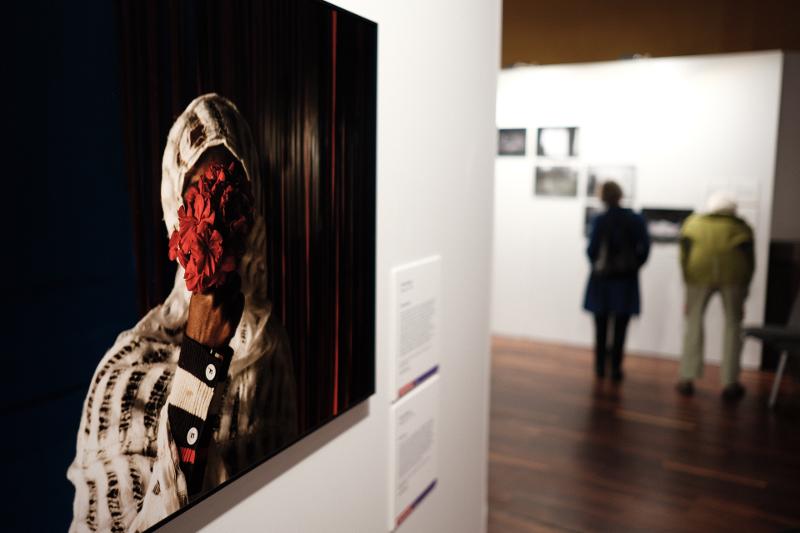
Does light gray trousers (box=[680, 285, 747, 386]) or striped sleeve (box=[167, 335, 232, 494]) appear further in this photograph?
light gray trousers (box=[680, 285, 747, 386])

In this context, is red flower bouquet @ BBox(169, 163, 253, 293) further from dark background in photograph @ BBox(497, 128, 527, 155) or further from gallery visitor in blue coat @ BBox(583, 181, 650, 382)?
dark background in photograph @ BBox(497, 128, 527, 155)

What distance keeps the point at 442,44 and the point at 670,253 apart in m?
5.86

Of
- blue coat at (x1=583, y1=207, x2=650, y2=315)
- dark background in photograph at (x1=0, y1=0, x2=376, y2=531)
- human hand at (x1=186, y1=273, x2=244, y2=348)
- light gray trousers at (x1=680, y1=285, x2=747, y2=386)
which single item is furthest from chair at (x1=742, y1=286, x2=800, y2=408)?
human hand at (x1=186, y1=273, x2=244, y2=348)

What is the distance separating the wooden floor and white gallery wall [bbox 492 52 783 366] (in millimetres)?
949

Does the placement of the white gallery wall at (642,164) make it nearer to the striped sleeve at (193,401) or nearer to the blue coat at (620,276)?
the blue coat at (620,276)

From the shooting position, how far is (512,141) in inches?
318

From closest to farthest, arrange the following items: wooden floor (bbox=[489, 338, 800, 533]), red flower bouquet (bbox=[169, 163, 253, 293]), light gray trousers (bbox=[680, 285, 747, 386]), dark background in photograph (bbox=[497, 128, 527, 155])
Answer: red flower bouquet (bbox=[169, 163, 253, 293]), wooden floor (bbox=[489, 338, 800, 533]), light gray trousers (bbox=[680, 285, 747, 386]), dark background in photograph (bbox=[497, 128, 527, 155])

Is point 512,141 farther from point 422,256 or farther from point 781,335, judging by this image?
point 422,256

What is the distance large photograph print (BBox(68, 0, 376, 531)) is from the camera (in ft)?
2.98

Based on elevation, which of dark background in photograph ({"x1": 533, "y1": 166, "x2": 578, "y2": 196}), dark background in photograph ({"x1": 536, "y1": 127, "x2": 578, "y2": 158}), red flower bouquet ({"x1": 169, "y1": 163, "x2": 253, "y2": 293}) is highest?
dark background in photograph ({"x1": 536, "y1": 127, "x2": 578, "y2": 158})

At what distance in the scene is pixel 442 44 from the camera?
6.61ft

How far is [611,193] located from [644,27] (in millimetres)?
1495

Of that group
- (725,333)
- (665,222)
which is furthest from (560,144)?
(725,333)

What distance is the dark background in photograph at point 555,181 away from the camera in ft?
24.6
